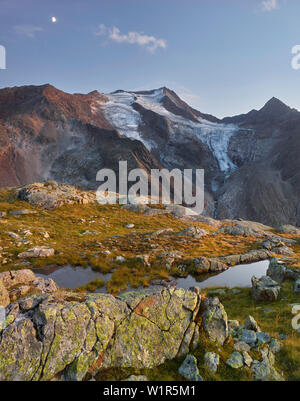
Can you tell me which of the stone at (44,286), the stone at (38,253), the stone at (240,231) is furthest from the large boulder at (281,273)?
the stone at (38,253)

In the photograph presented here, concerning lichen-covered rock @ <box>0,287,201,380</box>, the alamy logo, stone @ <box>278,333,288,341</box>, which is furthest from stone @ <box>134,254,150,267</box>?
the alamy logo

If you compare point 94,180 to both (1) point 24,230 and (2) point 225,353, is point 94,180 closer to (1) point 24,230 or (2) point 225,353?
(1) point 24,230

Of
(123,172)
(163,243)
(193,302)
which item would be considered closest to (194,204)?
(123,172)

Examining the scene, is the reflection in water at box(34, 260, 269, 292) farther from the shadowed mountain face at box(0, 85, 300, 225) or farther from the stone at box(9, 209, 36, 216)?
the shadowed mountain face at box(0, 85, 300, 225)

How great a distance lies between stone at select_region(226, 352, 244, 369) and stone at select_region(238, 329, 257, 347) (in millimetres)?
1207

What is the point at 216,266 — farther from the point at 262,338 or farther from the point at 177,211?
the point at 177,211

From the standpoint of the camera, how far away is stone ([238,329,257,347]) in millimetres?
8773

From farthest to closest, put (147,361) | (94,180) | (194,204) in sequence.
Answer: (194,204)
(94,180)
(147,361)

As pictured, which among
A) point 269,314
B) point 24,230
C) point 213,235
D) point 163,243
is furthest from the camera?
point 213,235

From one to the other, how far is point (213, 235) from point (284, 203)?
353 ft

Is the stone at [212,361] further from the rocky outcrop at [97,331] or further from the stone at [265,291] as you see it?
the stone at [265,291]

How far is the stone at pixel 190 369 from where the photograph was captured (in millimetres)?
6797

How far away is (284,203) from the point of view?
124m

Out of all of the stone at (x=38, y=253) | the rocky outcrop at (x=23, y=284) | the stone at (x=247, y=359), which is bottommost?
the stone at (x=38, y=253)
